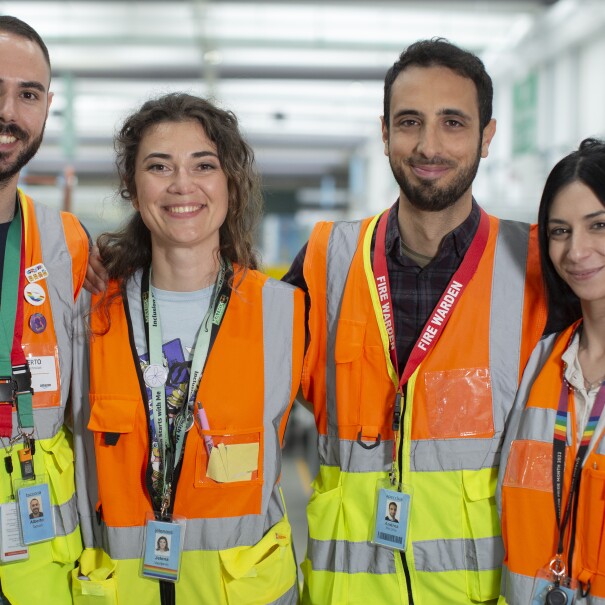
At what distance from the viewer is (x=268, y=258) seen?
10.6m

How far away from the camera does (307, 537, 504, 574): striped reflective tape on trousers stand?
7.08ft

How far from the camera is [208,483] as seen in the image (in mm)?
2139

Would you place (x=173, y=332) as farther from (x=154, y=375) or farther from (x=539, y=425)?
(x=539, y=425)

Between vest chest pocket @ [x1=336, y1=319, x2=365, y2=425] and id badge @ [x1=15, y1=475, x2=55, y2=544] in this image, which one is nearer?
id badge @ [x1=15, y1=475, x2=55, y2=544]

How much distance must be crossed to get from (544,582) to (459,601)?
317 mm

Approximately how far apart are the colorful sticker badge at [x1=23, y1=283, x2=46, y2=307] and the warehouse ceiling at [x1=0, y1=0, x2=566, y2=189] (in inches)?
205

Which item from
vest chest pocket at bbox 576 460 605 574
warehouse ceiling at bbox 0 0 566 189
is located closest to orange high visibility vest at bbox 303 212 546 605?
vest chest pocket at bbox 576 460 605 574

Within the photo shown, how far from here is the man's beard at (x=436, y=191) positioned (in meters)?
2.30

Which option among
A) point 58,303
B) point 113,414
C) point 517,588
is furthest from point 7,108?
point 517,588

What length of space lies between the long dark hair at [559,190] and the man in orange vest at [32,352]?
4.60 ft

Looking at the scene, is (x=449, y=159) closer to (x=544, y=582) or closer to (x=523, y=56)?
(x=544, y=582)

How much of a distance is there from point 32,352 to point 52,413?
19cm

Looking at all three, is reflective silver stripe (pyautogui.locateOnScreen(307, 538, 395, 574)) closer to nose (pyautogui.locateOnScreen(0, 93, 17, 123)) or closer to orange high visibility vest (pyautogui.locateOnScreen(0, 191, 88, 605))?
orange high visibility vest (pyautogui.locateOnScreen(0, 191, 88, 605))

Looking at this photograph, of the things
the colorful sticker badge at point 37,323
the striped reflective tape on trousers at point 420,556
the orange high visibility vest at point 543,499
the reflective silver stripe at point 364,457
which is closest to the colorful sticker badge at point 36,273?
the colorful sticker badge at point 37,323
